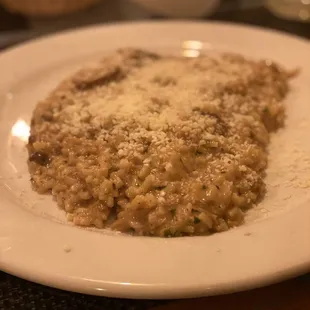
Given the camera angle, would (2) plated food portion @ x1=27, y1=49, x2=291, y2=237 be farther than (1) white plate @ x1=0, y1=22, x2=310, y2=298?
Yes

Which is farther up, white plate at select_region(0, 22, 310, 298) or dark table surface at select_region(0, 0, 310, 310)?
white plate at select_region(0, 22, 310, 298)

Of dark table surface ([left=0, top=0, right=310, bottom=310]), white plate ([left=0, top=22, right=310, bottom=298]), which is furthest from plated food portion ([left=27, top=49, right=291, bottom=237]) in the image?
dark table surface ([left=0, top=0, right=310, bottom=310])

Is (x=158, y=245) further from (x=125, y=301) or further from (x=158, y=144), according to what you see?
(x=158, y=144)

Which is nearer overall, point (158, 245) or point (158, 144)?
point (158, 245)

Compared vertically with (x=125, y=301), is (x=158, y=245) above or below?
above

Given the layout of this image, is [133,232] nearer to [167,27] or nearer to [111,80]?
[111,80]

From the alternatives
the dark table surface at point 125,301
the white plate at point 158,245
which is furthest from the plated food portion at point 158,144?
the dark table surface at point 125,301

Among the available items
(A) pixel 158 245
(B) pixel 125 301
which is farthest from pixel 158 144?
(B) pixel 125 301

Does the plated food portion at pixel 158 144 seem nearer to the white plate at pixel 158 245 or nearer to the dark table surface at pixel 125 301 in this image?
the white plate at pixel 158 245

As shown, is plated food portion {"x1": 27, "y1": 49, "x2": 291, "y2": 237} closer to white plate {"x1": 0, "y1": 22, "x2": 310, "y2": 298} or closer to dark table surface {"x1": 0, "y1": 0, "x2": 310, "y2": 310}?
white plate {"x1": 0, "y1": 22, "x2": 310, "y2": 298}
